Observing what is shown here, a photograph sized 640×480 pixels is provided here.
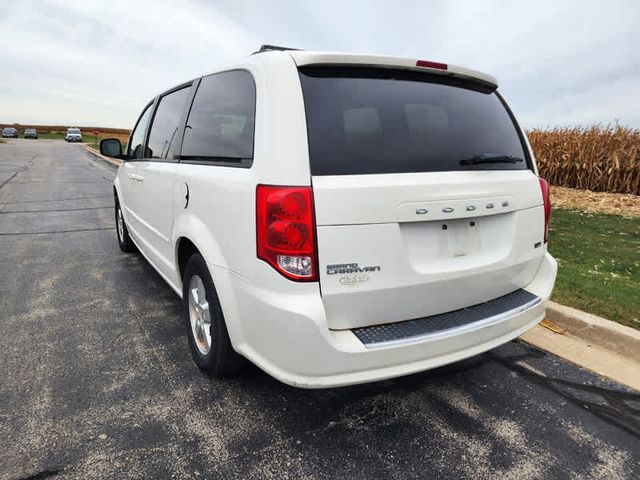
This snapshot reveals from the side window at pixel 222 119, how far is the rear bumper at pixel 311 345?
66cm

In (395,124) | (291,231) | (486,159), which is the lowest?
(291,231)

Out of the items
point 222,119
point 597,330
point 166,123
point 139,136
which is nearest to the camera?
point 222,119

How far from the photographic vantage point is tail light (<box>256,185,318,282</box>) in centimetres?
188

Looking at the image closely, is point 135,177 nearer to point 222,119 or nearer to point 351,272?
point 222,119

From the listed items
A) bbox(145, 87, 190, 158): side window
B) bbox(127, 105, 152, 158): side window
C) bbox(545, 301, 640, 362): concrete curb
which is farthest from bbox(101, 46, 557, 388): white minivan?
bbox(127, 105, 152, 158): side window

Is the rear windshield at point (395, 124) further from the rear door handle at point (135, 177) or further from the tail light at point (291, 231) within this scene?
the rear door handle at point (135, 177)

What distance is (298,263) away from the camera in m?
1.90

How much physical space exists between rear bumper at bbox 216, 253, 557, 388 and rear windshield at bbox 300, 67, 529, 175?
614mm

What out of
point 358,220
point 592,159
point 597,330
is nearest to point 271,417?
point 358,220

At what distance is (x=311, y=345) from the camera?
1.89m

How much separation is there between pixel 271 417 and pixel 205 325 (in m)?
0.71

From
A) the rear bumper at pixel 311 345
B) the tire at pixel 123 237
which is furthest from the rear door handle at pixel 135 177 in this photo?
the rear bumper at pixel 311 345

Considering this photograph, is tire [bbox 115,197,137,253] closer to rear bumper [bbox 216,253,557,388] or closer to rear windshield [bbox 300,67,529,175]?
rear bumper [bbox 216,253,557,388]

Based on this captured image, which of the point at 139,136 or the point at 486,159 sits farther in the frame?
the point at 139,136
